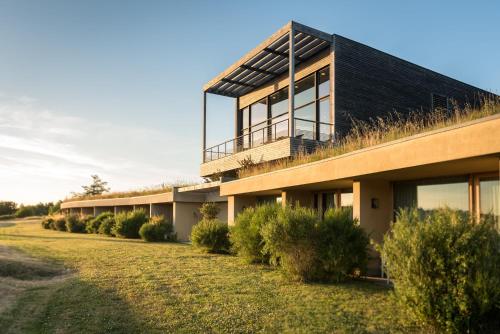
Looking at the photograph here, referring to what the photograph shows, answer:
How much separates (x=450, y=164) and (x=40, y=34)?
16360 mm

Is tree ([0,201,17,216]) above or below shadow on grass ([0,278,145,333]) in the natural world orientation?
above

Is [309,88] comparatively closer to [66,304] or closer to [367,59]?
[367,59]

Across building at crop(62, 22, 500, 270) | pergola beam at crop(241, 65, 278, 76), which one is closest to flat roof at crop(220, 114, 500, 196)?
building at crop(62, 22, 500, 270)

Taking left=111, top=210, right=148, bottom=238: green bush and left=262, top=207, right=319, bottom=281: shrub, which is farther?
left=111, top=210, right=148, bottom=238: green bush

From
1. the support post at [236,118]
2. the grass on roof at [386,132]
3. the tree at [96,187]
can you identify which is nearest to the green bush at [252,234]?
the grass on roof at [386,132]

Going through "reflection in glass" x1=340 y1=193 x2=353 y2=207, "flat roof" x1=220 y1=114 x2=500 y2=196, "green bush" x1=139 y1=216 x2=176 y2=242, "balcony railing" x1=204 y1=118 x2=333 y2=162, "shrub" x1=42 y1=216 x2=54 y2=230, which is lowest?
"shrub" x1=42 y1=216 x2=54 y2=230

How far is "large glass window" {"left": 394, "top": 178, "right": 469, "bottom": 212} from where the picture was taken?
30.5 ft

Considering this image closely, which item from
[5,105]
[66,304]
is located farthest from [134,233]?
[66,304]

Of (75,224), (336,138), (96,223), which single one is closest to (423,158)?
(336,138)

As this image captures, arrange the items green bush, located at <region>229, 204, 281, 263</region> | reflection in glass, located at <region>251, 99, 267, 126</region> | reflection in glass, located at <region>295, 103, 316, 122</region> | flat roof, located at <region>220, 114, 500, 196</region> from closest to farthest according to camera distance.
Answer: flat roof, located at <region>220, 114, 500, 196</region> → green bush, located at <region>229, 204, 281, 263</region> → reflection in glass, located at <region>295, 103, 316, 122</region> → reflection in glass, located at <region>251, 99, 267, 126</region>

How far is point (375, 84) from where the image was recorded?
18.7 meters

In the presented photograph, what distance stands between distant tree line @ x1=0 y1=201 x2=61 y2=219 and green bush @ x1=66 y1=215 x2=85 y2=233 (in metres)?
26.1

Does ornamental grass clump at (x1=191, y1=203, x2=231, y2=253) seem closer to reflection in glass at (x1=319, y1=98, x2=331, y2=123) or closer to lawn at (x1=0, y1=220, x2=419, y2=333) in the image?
lawn at (x1=0, y1=220, x2=419, y2=333)

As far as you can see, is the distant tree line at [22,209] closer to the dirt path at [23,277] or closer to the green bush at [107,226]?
the green bush at [107,226]
